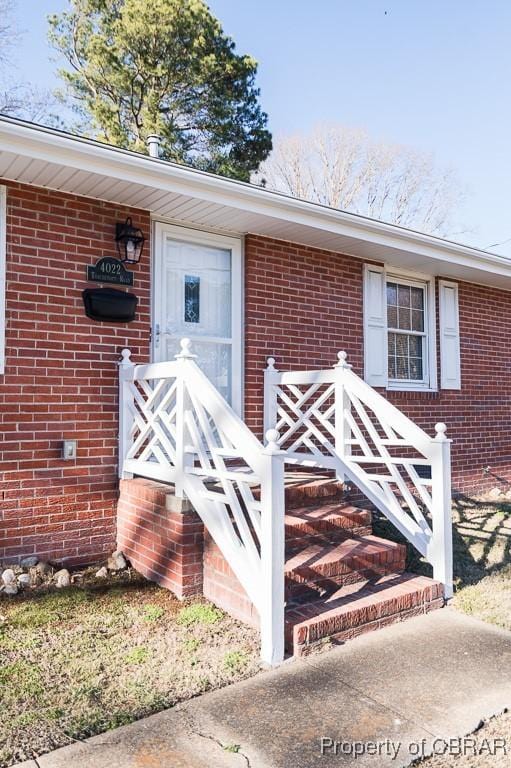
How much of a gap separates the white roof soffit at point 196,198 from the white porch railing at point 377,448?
1279mm

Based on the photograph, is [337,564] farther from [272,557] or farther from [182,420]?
[182,420]

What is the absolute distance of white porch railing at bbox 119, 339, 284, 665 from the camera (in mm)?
2984

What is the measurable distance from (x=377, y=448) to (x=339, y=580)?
130 cm

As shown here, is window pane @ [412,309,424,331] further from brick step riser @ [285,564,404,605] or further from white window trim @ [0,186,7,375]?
white window trim @ [0,186,7,375]

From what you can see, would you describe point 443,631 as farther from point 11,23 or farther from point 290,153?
point 290,153

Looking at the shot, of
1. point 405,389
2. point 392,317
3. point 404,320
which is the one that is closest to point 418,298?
point 404,320

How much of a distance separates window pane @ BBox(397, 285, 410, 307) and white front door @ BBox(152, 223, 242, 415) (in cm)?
227

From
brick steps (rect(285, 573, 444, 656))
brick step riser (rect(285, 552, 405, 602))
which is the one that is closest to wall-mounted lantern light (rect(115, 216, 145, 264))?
brick step riser (rect(285, 552, 405, 602))

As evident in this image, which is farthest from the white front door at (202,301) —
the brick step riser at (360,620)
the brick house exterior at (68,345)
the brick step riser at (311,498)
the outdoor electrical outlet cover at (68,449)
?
the brick step riser at (360,620)

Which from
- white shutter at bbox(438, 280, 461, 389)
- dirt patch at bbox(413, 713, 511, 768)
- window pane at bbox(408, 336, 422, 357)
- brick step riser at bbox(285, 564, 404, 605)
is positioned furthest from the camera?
white shutter at bbox(438, 280, 461, 389)

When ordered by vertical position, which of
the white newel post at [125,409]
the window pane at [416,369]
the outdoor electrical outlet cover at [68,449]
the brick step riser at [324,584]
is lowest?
the brick step riser at [324,584]

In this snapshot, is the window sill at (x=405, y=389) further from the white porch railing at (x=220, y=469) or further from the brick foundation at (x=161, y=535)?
the brick foundation at (x=161, y=535)

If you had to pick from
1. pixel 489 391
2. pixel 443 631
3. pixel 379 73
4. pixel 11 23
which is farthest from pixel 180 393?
pixel 11 23

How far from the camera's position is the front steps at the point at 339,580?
3143 mm
